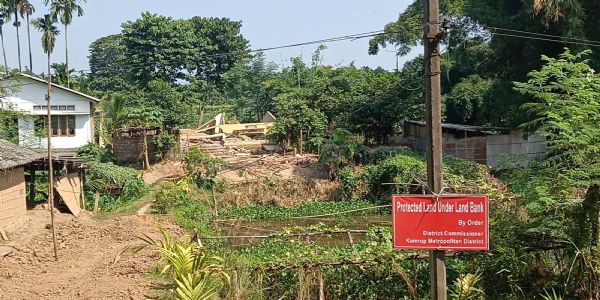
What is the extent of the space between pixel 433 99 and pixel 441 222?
1.52m

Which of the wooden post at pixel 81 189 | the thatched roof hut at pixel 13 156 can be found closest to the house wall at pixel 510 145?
the wooden post at pixel 81 189

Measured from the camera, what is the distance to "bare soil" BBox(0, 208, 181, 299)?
464 inches

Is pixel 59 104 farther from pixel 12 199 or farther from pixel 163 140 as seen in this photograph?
pixel 12 199

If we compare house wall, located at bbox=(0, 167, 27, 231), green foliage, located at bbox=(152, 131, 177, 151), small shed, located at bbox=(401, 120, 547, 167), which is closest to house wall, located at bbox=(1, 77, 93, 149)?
green foliage, located at bbox=(152, 131, 177, 151)

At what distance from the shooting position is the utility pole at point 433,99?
6.90m

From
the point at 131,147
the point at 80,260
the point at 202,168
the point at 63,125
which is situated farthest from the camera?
the point at 63,125

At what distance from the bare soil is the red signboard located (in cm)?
478

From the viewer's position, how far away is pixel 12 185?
17.1m

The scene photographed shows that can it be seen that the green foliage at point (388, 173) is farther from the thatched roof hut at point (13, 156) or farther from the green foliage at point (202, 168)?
the thatched roof hut at point (13, 156)

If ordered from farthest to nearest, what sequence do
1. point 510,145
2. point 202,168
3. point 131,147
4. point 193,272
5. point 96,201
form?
point 131,147
point 202,168
point 510,145
point 96,201
point 193,272

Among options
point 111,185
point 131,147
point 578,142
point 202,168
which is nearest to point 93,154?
point 131,147

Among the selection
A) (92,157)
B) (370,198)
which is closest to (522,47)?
(370,198)

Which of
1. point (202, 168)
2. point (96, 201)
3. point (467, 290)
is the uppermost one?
point (202, 168)

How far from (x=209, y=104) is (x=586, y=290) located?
149 feet
